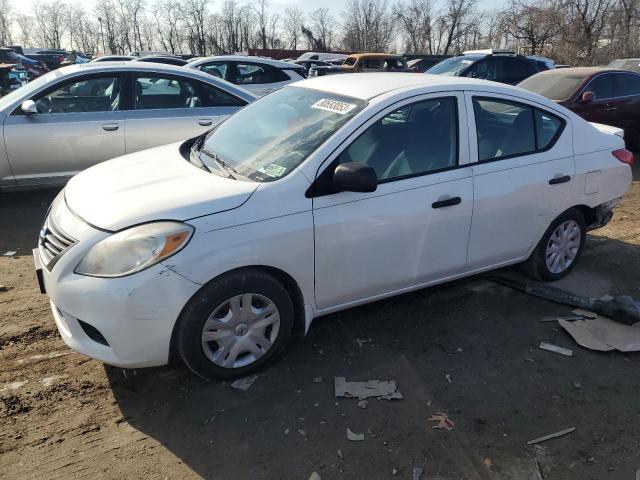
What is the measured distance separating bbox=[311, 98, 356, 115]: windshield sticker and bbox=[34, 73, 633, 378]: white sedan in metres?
0.01

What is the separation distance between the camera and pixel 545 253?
4406 mm

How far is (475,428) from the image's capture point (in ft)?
9.45

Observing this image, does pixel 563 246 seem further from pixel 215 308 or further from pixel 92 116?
pixel 92 116

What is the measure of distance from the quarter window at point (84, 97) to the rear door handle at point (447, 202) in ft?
14.9

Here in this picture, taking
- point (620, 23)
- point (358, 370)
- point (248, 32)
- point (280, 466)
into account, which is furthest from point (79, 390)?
point (248, 32)

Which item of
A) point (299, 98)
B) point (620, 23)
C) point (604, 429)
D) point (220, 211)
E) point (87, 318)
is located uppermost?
point (620, 23)

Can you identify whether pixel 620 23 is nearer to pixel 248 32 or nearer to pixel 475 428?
pixel 475 428

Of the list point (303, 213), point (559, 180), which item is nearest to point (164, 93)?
point (303, 213)

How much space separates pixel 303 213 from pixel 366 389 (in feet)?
3.61

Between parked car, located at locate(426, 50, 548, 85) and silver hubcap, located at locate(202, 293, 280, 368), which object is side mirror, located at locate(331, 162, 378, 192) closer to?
silver hubcap, located at locate(202, 293, 280, 368)

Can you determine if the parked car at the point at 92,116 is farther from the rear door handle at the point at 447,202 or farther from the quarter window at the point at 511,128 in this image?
the rear door handle at the point at 447,202

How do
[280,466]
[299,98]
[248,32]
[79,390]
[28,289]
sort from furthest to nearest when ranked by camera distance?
[248,32], [28,289], [299,98], [79,390], [280,466]

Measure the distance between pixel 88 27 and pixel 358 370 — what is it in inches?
3137

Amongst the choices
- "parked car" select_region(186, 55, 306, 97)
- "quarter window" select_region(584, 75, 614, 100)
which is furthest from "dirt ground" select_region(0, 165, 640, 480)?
"parked car" select_region(186, 55, 306, 97)
